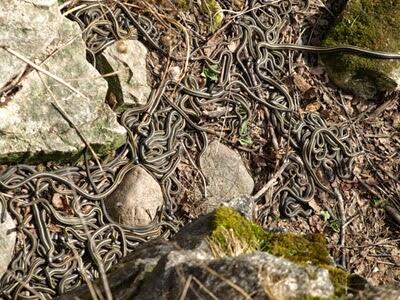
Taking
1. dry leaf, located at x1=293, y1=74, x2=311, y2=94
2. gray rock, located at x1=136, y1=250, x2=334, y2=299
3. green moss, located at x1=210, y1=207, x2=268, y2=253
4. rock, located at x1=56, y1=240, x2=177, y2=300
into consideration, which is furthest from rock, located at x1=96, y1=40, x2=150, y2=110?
gray rock, located at x1=136, y1=250, x2=334, y2=299

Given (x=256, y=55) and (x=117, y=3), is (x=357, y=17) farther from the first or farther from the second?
(x=117, y=3)

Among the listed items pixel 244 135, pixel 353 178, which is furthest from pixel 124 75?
pixel 353 178

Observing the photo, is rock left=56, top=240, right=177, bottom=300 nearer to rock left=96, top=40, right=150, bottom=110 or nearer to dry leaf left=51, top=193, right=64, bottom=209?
dry leaf left=51, top=193, right=64, bottom=209

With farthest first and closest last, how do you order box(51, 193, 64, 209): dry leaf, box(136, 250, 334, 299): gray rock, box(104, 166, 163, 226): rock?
1. box(104, 166, 163, 226): rock
2. box(51, 193, 64, 209): dry leaf
3. box(136, 250, 334, 299): gray rock

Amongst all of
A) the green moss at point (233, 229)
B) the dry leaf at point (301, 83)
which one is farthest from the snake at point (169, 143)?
the green moss at point (233, 229)

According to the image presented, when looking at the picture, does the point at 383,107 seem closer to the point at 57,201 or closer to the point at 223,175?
the point at 223,175

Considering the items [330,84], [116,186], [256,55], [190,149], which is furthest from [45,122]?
[330,84]

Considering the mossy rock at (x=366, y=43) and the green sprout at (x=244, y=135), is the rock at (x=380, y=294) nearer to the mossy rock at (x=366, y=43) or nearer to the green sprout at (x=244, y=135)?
the green sprout at (x=244, y=135)

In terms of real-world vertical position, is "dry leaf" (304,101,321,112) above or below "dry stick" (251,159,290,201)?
above
